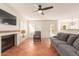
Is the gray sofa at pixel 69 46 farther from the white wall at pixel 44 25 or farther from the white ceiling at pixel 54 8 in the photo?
the white wall at pixel 44 25

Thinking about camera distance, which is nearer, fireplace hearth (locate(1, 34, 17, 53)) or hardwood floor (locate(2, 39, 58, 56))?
hardwood floor (locate(2, 39, 58, 56))

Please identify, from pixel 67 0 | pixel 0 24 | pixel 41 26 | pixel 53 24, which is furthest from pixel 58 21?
pixel 67 0

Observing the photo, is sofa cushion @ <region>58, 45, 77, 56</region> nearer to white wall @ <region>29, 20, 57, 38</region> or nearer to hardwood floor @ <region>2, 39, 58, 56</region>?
hardwood floor @ <region>2, 39, 58, 56</region>

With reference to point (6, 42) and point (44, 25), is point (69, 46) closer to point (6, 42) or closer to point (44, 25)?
point (6, 42)

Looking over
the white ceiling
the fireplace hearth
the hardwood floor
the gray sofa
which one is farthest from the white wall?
the gray sofa

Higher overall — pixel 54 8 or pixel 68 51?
pixel 54 8

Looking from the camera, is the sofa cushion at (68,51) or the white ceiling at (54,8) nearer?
the sofa cushion at (68,51)

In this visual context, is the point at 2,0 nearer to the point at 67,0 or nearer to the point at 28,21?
the point at 67,0

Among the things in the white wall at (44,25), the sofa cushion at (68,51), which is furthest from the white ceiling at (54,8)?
the white wall at (44,25)

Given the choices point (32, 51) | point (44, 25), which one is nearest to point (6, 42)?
point (32, 51)

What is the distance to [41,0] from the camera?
2.54 ft

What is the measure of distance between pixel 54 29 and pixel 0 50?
810 centimetres

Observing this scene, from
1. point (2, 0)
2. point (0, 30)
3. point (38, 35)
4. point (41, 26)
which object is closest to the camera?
point (2, 0)

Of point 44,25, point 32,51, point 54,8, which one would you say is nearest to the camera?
point 32,51
